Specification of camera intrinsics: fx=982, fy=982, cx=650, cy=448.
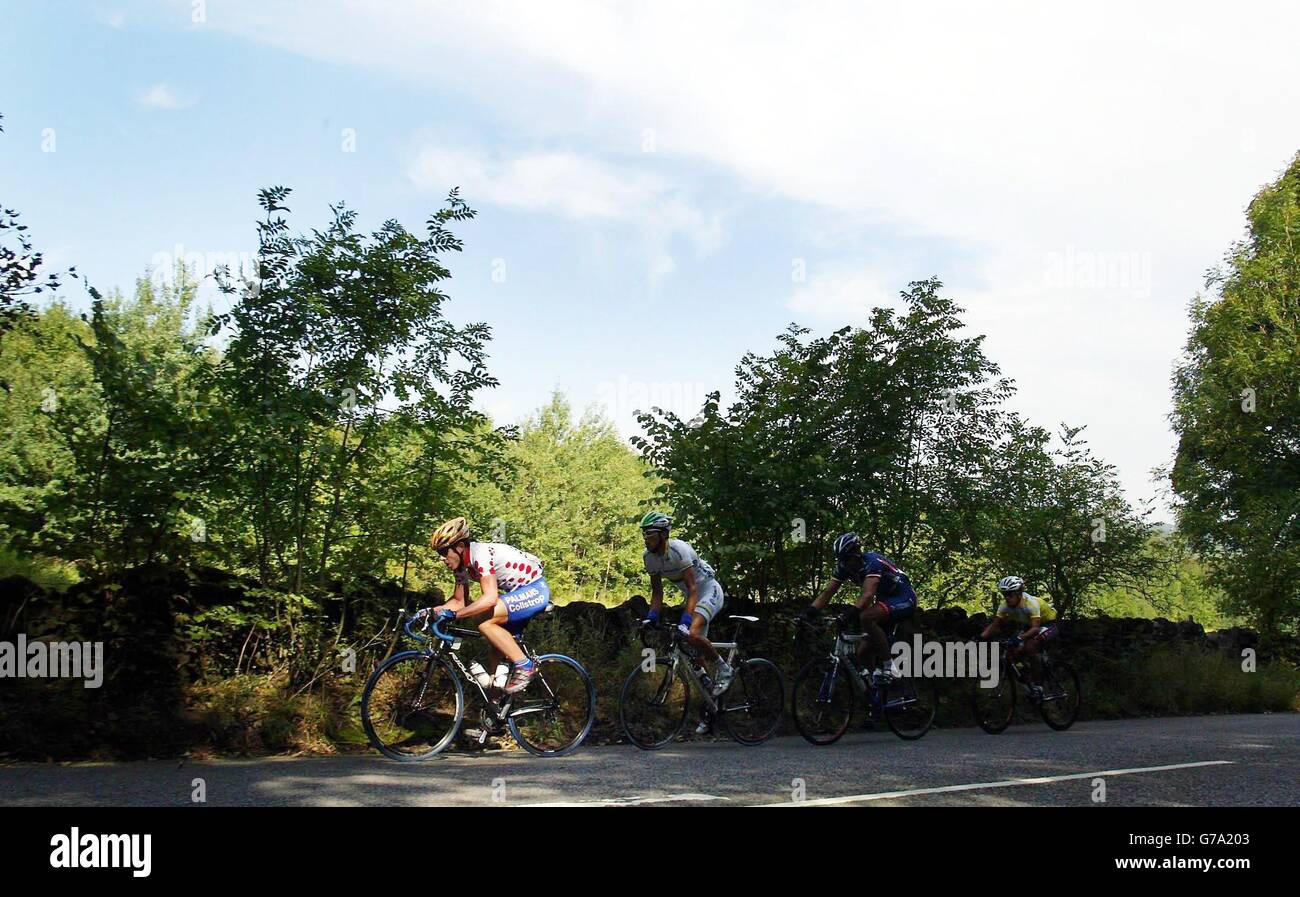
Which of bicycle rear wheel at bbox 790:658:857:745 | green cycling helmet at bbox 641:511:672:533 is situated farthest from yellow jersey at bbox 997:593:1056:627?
green cycling helmet at bbox 641:511:672:533

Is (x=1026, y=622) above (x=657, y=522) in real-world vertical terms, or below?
below

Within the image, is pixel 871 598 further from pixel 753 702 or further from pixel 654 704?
pixel 654 704

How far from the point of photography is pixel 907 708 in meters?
11.3

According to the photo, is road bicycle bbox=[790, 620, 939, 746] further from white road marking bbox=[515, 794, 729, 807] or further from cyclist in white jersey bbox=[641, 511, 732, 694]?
white road marking bbox=[515, 794, 729, 807]

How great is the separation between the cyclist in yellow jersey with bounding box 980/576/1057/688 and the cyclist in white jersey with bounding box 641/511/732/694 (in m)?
4.86

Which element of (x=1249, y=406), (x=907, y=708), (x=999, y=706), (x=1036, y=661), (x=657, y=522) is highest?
(x=1249, y=406)

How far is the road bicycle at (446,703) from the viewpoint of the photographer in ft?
26.1

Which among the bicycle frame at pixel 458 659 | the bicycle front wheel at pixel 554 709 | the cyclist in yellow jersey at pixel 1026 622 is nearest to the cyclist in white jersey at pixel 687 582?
the bicycle front wheel at pixel 554 709

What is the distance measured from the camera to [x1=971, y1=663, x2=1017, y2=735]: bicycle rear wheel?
40.7 ft

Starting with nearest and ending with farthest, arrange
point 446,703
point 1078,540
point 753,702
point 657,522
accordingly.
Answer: point 446,703 < point 657,522 < point 753,702 < point 1078,540

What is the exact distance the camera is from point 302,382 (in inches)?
366

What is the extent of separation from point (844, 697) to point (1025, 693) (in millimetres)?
3630

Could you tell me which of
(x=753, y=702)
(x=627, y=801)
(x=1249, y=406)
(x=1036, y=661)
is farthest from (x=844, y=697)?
(x=1249, y=406)
